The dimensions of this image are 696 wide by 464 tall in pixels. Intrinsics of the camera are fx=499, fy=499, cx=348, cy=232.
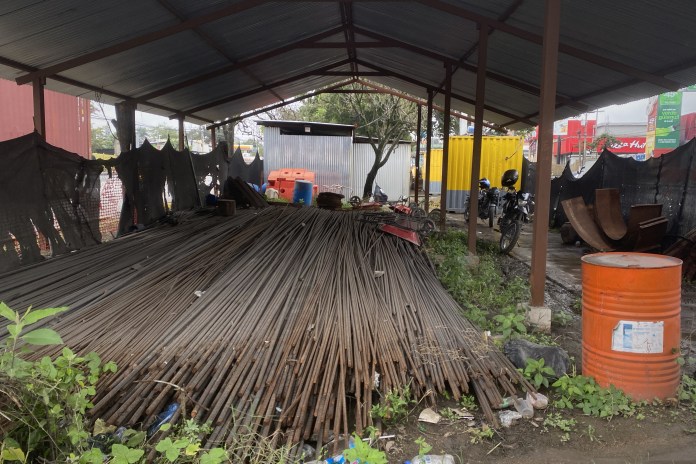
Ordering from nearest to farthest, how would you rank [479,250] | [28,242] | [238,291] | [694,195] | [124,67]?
1. [238,291]
2. [28,242]
3. [694,195]
4. [124,67]
5. [479,250]

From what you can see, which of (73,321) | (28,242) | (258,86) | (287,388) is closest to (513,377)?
(287,388)

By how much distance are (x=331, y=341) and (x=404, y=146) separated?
66.1 feet

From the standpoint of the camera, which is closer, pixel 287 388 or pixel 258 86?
pixel 287 388

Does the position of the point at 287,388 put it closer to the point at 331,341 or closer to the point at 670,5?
the point at 331,341

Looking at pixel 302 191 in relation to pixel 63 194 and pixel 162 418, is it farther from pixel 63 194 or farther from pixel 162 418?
pixel 162 418

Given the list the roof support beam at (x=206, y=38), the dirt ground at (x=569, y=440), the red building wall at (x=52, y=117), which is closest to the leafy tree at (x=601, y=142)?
the roof support beam at (x=206, y=38)

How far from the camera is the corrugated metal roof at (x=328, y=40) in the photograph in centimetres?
599

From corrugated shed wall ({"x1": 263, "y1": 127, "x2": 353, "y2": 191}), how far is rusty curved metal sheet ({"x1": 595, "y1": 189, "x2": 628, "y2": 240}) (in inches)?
434

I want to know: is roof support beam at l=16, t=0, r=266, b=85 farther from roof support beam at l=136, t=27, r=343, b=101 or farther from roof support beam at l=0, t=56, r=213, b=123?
roof support beam at l=136, t=27, r=343, b=101

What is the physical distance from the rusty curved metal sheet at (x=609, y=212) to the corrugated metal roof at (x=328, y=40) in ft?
5.86

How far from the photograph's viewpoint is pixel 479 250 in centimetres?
931

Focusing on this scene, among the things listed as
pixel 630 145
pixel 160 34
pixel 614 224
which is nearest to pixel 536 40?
pixel 614 224

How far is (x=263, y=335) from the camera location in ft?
11.5

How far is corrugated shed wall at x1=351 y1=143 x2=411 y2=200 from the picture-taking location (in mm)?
21953
